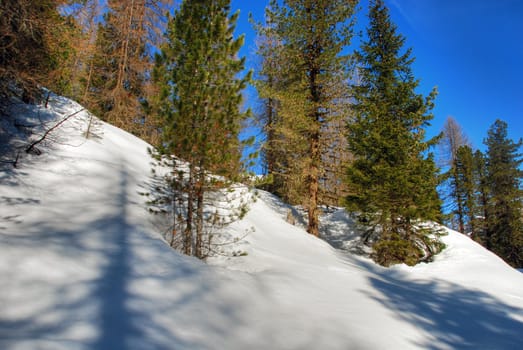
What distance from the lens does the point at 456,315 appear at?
3.78 metres

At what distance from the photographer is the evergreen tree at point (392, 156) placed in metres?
9.01

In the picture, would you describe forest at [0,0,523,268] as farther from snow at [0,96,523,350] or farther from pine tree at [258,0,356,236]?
snow at [0,96,523,350]

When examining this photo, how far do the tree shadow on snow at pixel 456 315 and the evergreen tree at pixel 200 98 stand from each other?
10.4ft

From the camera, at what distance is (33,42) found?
506 cm

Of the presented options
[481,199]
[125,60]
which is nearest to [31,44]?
[125,60]

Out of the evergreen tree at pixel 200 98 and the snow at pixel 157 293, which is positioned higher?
the evergreen tree at pixel 200 98

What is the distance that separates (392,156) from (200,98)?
788 centimetres

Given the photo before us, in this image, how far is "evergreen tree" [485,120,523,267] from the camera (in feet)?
64.6

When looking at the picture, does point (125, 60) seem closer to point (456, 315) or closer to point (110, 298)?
point (110, 298)

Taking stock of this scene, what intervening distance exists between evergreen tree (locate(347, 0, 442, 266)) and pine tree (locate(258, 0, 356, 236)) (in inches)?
40.7

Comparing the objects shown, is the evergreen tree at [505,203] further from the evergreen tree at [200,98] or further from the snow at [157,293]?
the evergreen tree at [200,98]

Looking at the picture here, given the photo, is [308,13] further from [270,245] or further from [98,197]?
[98,197]

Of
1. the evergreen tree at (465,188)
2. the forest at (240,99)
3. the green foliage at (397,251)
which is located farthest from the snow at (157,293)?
the evergreen tree at (465,188)

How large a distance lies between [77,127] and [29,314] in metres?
6.45
